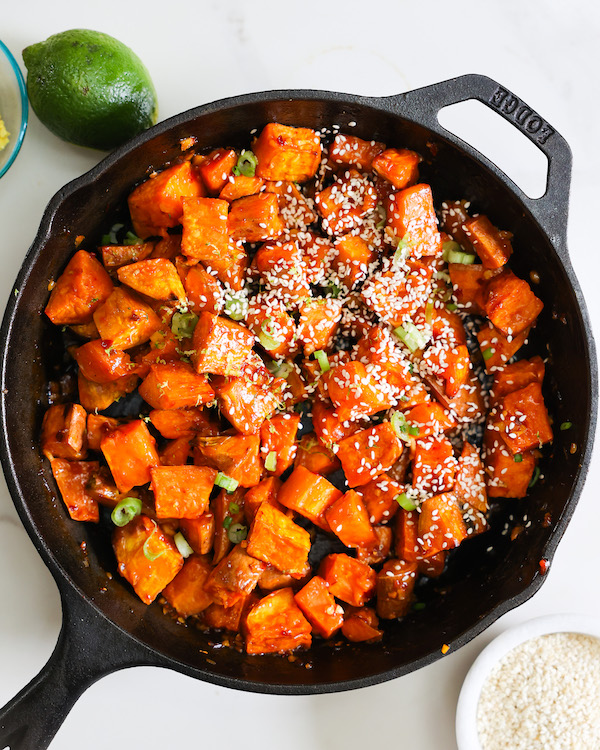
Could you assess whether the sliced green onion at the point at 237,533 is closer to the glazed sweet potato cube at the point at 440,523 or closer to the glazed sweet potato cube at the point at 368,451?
the glazed sweet potato cube at the point at 368,451

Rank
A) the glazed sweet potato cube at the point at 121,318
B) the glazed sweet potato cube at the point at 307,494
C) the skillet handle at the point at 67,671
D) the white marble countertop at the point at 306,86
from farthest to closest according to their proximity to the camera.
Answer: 1. the white marble countertop at the point at 306,86
2. the glazed sweet potato cube at the point at 307,494
3. the glazed sweet potato cube at the point at 121,318
4. the skillet handle at the point at 67,671

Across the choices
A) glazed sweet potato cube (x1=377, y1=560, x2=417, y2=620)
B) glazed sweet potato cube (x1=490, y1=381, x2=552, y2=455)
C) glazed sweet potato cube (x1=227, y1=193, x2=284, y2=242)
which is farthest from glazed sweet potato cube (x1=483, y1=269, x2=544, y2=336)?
glazed sweet potato cube (x1=377, y1=560, x2=417, y2=620)

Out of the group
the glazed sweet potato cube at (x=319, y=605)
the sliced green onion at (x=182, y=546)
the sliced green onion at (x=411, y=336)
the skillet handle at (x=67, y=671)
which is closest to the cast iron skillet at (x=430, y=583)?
the skillet handle at (x=67, y=671)

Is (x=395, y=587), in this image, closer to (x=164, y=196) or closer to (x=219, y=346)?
(x=219, y=346)

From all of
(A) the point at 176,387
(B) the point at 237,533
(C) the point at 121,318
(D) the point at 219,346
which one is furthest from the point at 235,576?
(C) the point at 121,318

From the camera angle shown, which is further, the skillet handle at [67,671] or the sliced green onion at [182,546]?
the sliced green onion at [182,546]

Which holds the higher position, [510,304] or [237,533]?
[510,304]
